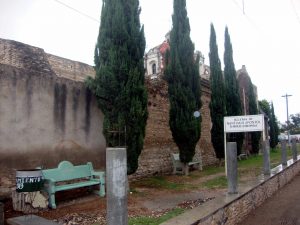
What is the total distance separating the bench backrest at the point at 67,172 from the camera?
652cm

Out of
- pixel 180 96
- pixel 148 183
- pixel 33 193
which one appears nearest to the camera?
pixel 33 193

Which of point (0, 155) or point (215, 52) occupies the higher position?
point (215, 52)

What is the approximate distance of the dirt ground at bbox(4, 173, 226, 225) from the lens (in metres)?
5.68

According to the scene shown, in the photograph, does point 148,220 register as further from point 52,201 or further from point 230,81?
point 230,81

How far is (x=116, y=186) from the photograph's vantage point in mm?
3568

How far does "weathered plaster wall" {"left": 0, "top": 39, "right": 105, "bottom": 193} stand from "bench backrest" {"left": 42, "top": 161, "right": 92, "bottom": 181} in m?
0.54

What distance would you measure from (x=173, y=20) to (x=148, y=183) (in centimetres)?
607

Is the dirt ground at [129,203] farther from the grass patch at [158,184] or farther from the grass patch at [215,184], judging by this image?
the grass patch at [215,184]

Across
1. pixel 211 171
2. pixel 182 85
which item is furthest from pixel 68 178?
pixel 211 171

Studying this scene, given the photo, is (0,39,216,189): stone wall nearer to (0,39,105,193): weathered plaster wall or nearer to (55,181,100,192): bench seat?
(0,39,105,193): weathered plaster wall

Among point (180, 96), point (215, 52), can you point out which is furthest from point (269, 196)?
point (215, 52)

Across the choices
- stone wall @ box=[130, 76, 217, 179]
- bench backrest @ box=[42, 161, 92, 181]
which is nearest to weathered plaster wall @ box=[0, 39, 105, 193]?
bench backrest @ box=[42, 161, 92, 181]

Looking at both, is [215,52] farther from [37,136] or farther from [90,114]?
[37,136]

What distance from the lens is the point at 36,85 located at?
23.2 feet
